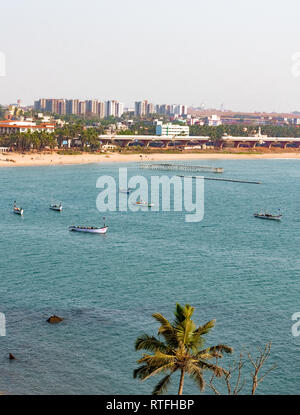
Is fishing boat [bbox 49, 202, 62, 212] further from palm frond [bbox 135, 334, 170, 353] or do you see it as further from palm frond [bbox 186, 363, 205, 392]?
palm frond [bbox 186, 363, 205, 392]

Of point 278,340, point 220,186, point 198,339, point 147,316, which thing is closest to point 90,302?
point 147,316

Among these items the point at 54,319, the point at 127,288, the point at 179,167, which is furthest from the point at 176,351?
the point at 179,167

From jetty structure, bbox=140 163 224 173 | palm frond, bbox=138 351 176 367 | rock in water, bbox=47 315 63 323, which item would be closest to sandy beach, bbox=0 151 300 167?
jetty structure, bbox=140 163 224 173

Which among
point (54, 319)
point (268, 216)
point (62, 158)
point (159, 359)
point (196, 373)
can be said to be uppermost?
point (159, 359)

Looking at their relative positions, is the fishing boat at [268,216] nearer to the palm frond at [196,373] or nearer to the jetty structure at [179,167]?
the jetty structure at [179,167]

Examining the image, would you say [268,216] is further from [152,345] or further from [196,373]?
[196,373]

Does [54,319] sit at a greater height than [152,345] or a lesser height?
lesser

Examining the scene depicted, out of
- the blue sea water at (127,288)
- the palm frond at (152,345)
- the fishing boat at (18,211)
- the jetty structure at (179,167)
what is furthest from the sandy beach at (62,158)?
the palm frond at (152,345)

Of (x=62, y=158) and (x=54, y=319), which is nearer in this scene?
(x=54, y=319)
